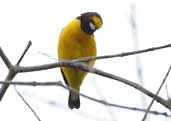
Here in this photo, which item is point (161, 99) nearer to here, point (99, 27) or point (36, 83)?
point (36, 83)

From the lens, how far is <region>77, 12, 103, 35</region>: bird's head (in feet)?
13.6

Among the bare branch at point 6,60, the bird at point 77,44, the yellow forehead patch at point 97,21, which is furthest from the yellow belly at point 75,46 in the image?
the bare branch at point 6,60

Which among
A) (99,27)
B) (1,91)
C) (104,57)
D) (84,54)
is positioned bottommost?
(84,54)

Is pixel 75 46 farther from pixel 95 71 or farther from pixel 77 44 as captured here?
pixel 95 71

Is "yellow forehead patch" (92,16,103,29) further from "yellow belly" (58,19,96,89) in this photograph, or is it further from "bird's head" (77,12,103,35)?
"yellow belly" (58,19,96,89)

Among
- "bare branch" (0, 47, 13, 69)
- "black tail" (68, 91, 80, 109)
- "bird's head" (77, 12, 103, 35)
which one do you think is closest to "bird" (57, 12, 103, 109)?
"bird's head" (77, 12, 103, 35)

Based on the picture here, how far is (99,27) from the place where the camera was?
4.06m

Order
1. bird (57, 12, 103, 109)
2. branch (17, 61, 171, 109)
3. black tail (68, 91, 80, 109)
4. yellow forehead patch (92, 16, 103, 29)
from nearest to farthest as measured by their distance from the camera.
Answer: branch (17, 61, 171, 109) < yellow forehead patch (92, 16, 103, 29) < bird (57, 12, 103, 109) < black tail (68, 91, 80, 109)

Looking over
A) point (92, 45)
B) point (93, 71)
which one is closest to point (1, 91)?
point (93, 71)

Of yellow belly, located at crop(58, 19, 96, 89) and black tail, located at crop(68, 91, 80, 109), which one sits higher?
yellow belly, located at crop(58, 19, 96, 89)

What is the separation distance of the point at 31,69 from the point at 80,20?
7.65ft

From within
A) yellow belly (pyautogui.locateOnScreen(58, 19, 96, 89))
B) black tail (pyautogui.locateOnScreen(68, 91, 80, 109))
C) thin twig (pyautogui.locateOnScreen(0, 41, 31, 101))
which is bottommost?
black tail (pyautogui.locateOnScreen(68, 91, 80, 109))

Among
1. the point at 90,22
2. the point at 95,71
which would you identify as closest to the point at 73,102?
the point at 90,22

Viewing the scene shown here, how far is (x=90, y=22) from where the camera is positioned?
170 inches
